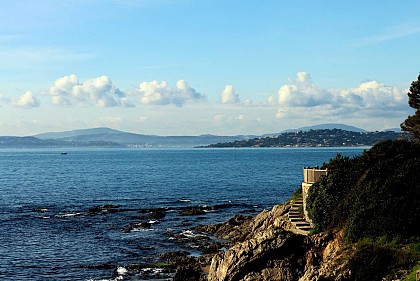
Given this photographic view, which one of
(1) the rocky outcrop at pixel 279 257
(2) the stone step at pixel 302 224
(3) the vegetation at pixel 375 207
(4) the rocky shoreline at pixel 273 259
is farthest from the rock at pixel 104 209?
(3) the vegetation at pixel 375 207

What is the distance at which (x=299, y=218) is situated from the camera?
1478 inches

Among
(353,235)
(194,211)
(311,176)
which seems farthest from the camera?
(194,211)

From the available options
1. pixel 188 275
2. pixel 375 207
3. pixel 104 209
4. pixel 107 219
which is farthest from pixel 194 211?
pixel 375 207

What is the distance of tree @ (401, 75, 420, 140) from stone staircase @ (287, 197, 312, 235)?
575 inches

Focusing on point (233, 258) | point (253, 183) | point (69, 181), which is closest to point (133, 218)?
point (233, 258)

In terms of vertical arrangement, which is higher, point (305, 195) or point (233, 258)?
point (305, 195)

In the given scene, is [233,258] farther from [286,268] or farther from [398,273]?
[398,273]

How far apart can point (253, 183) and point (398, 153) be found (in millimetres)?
76061

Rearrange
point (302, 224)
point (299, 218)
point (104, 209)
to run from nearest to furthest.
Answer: point (302, 224), point (299, 218), point (104, 209)

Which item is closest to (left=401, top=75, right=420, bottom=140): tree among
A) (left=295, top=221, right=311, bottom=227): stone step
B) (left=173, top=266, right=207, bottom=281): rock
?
(left=295, top=221, right=311, bottom=227): stone step

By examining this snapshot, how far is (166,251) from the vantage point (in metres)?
44.2

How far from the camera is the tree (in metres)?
48.9

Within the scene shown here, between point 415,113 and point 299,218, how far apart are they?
19.8 metres

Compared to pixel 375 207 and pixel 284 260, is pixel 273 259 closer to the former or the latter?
pixel 284 260
